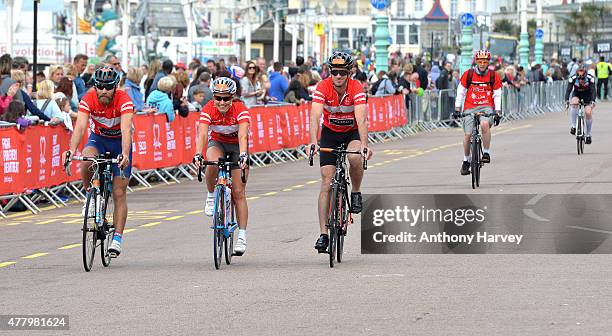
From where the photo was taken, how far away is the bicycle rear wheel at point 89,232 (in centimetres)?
1332

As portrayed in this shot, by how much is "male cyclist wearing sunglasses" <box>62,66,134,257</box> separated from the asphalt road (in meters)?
0.88

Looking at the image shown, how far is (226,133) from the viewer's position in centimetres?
1382

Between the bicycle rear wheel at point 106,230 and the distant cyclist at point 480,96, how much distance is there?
911cm

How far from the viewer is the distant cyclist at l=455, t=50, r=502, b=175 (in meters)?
22.3

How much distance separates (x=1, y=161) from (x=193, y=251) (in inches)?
192

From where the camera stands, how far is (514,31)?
6713 inches

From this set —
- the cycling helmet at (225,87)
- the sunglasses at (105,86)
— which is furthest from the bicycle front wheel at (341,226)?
the sunglasses at (105,86)

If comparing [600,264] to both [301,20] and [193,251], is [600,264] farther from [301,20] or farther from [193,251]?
[301,20]

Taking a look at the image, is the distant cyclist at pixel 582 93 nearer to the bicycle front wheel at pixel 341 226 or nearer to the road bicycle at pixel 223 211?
the bicycle front wheel at pixel 341 226

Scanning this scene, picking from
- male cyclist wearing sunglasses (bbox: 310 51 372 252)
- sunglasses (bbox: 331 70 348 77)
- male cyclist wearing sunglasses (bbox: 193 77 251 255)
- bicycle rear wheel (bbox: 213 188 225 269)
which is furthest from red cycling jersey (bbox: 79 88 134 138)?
sunglasses (bbox: 331 70 348 77)

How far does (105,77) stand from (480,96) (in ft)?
32.0

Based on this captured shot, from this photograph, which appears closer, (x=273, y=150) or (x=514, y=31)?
(x=273, y=150)

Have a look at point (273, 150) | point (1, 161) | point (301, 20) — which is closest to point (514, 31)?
point (301, 20)

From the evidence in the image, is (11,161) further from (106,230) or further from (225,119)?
(225,119)
